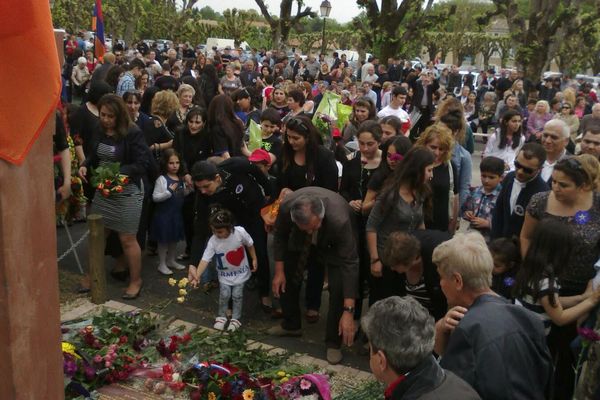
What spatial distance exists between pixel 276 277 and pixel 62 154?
2316 millimetres

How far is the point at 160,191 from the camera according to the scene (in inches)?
256

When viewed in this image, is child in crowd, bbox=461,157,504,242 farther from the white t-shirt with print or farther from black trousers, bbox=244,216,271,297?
the white t-shirt with print

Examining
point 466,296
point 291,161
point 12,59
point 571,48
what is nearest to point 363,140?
point 291,161

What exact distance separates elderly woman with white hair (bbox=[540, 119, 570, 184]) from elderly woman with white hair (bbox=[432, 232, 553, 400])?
9.49 feet

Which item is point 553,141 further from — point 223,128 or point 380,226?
point 223,128

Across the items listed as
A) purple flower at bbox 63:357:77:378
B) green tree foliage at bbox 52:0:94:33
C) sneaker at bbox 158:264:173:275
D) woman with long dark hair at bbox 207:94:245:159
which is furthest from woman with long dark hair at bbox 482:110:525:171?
green tree foliage at bbox 52:0:94:33

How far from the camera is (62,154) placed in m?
5.94

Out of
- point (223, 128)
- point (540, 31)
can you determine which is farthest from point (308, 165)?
point (540, 31)

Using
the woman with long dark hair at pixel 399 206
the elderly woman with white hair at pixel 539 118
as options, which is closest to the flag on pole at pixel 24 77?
the woman with long dark hair at pixel 399 206

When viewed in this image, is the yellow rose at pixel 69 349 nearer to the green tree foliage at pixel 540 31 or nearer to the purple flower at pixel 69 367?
the purple flower at pixel 69 367

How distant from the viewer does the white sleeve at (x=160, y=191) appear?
6473 mm

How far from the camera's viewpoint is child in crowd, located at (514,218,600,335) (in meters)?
3.67

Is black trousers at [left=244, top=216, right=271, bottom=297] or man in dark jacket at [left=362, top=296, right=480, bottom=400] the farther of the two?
black trousers at [left=244, top=216, right=271, bottom=297]

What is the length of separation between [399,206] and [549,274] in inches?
53.9
